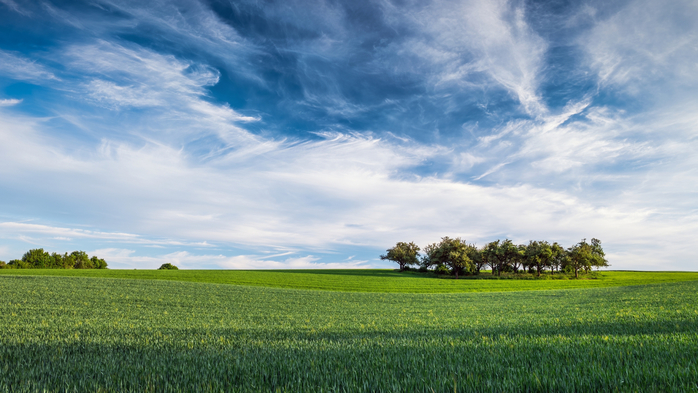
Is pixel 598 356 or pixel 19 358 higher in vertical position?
pixel 598 356

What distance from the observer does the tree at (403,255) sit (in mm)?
103219

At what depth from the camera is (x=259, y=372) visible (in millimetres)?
5086

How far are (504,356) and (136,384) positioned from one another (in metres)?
5.63

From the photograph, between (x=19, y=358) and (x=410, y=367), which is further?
(x=19, y=358)

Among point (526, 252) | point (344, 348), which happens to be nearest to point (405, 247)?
point (526, 252)

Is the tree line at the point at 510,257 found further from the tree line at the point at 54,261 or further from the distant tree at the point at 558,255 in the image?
the tree line at the point at 54,261

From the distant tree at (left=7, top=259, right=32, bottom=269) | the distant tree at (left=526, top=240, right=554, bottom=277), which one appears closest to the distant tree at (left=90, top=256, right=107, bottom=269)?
the distant tree at (left=7, top=259, right=32, bottom=269)

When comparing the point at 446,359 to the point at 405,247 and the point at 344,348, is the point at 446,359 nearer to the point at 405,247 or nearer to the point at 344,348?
the point at 344,348

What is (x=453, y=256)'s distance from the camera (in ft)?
271

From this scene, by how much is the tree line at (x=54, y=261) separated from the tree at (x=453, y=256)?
132469mm

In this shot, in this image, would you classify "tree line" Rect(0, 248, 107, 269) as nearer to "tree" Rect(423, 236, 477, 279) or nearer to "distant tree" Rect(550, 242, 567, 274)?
"tree" Rect(423, 236, 477, 279)

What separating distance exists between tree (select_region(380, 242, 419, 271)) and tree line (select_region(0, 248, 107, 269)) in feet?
388

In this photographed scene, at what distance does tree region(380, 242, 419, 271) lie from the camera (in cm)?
10322

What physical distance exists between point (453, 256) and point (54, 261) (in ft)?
479
